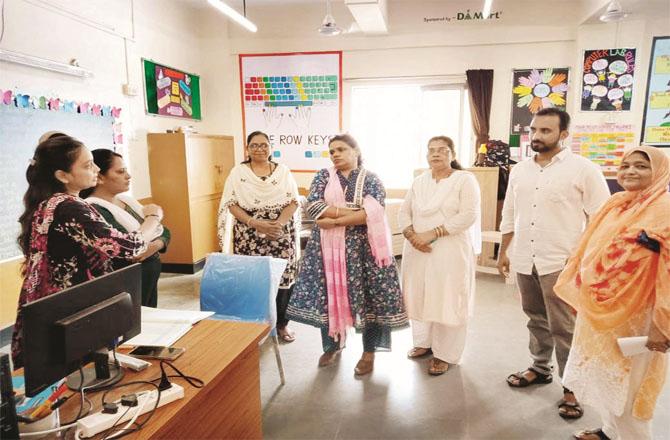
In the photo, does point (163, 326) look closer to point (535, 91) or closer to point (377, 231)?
point (377, 231)

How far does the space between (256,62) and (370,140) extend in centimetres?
181

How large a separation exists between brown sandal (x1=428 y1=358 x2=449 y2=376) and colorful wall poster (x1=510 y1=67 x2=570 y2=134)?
3.69 metres

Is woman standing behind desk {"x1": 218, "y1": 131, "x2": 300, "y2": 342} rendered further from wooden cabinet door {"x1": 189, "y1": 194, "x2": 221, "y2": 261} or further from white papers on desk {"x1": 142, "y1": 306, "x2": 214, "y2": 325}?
wooden cabinet door {"x1": 189, "y1": 194, "x2": 221, "y2": 261}

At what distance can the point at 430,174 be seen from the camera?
101 inches

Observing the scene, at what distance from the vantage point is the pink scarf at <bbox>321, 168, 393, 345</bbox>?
237 centimetres

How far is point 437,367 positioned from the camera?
8.33 feet

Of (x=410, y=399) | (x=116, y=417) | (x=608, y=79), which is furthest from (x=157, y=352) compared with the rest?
(x=608, y=79)

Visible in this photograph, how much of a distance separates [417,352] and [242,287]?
4.04 feet

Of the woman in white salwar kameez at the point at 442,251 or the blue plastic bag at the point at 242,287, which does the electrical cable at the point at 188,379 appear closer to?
the blue plastic bag at the point at 242,287

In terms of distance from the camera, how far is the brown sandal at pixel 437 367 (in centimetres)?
253

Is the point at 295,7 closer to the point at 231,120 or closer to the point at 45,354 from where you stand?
the point at 231,120

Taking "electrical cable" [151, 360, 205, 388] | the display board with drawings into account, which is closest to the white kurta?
"electrical cable" [151, 360, 205, 388]

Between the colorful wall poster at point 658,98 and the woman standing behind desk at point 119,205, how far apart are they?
5.30 metres

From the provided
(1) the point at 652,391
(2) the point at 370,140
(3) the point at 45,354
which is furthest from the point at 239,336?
(2) the point at 370,140
